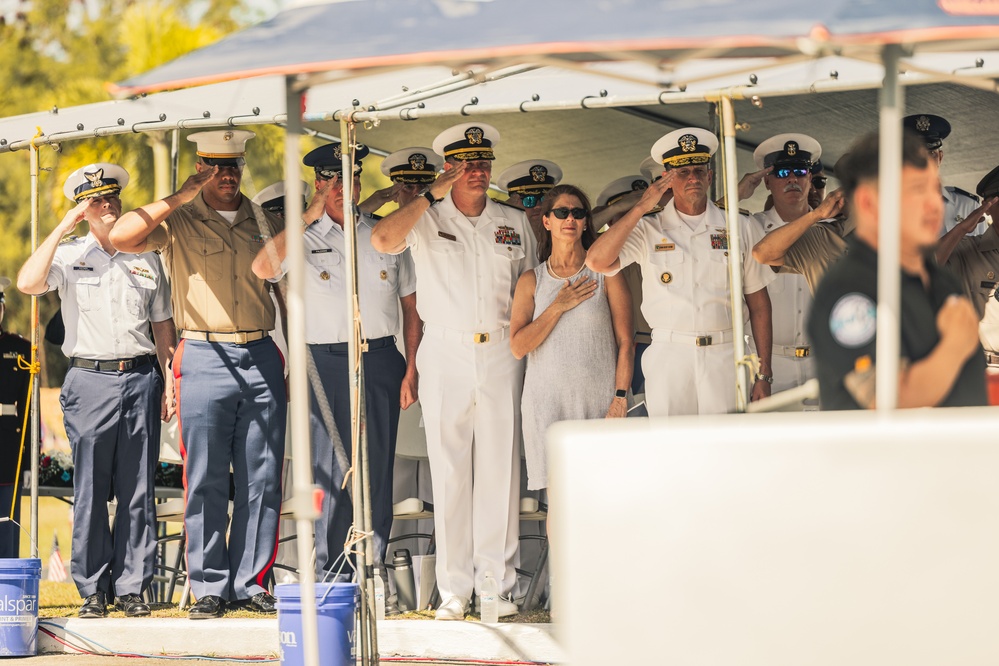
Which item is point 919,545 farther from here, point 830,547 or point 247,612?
point 247,612

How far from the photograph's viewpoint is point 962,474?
124 inches

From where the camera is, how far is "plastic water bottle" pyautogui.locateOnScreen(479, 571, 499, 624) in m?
6.57

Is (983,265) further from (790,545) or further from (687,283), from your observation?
(790,545)

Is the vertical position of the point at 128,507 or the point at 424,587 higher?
the point at 128,507

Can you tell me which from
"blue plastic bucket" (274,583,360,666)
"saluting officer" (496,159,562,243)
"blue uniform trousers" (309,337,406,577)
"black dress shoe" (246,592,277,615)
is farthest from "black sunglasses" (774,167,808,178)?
"black dress shoe" (246,592,277,615)

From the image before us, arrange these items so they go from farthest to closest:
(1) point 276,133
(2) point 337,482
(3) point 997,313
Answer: (1) point 276,133 → (2) point 337,482 → (3) point 997,313

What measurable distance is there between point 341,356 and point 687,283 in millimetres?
1822

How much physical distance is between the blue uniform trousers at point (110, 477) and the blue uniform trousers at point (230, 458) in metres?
0.40

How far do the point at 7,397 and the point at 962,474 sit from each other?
641cm

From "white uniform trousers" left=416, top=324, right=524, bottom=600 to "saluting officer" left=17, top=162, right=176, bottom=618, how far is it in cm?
153

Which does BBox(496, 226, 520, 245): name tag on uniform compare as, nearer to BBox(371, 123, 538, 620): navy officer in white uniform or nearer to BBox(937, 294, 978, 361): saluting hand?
BBox(371, 123, 538, 620): navy officer in white uniform

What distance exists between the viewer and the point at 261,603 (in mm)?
6988

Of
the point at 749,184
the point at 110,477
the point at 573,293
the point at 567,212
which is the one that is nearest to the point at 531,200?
the point at 567,212

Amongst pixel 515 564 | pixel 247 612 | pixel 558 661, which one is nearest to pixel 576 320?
pixel 515 564
